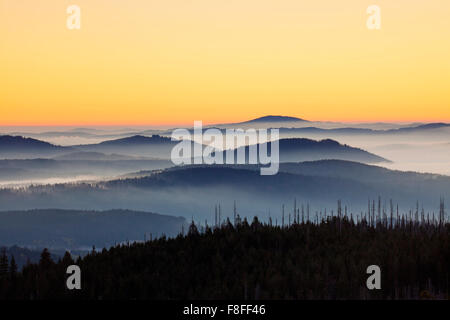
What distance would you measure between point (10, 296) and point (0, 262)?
687cm

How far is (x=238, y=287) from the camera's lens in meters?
22.8

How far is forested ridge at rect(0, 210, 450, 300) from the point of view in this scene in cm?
2303

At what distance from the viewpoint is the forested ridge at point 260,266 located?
2303 cm

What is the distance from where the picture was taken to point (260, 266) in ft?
84.3

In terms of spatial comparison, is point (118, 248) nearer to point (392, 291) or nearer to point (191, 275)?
point (191, 275)
